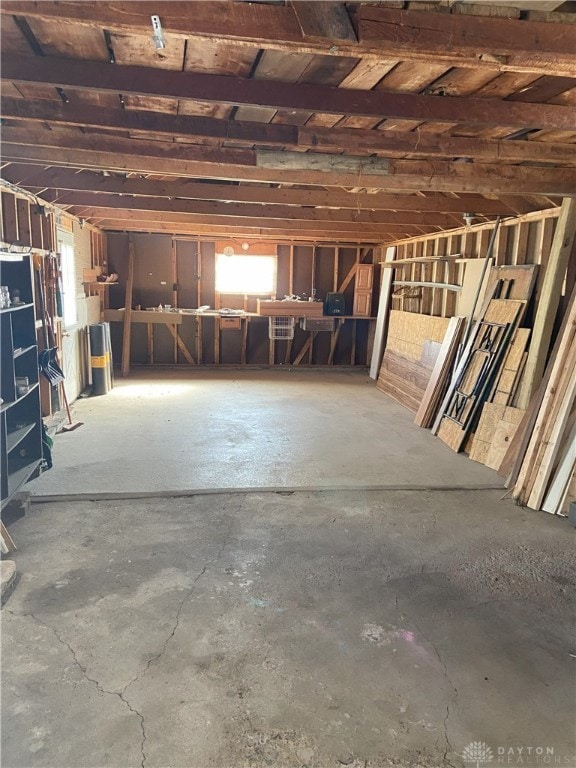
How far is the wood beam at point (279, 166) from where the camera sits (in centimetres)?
351

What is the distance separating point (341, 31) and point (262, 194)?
350 cm

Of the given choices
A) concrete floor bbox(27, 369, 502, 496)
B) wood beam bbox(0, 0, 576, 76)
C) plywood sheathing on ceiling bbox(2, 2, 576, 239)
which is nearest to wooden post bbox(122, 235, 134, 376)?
concrete floor bbox(27, 369, 502, 496)

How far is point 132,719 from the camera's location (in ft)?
6.29

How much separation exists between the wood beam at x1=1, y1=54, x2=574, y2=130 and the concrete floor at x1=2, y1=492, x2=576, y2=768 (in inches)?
99.3

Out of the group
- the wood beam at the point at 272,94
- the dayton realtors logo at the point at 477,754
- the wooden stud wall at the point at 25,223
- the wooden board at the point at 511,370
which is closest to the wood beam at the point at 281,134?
the wood beam at the point at 272,94

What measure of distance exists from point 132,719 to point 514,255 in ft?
17.6

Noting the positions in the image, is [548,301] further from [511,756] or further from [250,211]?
[511,756]

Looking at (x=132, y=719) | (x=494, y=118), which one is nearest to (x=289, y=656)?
(x=132, y=719)

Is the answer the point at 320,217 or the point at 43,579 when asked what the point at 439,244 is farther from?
the point at 43,579

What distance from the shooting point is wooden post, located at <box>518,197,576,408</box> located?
14.1 feet

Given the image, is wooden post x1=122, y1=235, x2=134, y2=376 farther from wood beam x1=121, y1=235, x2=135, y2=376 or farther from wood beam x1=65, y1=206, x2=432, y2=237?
wood beam x1=65, y1=206, x2=432, y2=237

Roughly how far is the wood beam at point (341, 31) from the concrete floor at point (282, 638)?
2.50 metres

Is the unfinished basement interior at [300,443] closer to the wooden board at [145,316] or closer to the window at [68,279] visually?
the window at [68,279]

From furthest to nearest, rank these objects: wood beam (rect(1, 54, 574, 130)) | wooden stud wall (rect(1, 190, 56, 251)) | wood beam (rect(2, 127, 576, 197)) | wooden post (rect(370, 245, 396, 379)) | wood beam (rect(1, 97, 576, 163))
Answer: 1. wooden post (rect(370, 245, 396, 379))
2. wooden stud wall (rect(1, 190, 56, 251))
3. wood beam (rect(2, 127, 576, 197))
4. wood beam (rect(1, 97, 576, 163))
5. wood beam (rect(1, 54, 574, 130))
